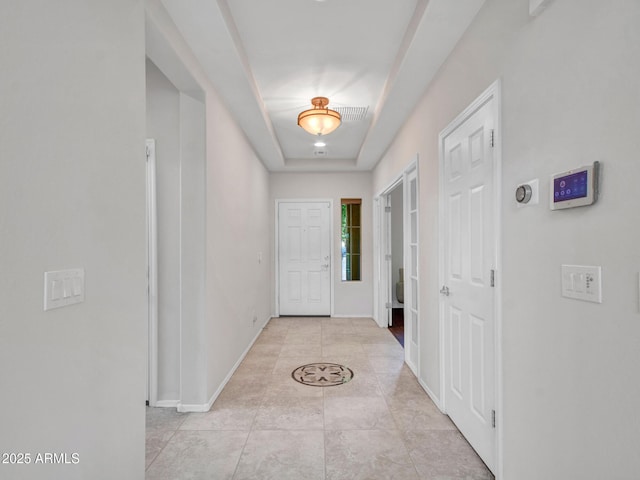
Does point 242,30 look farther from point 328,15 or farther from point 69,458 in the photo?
point 69,458

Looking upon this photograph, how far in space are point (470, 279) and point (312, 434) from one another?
1387 millimetres

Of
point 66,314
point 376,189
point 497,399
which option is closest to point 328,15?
point 66,314

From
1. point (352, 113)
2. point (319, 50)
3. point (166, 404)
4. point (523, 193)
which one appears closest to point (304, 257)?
point (352, 113)

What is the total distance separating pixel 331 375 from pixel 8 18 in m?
3.12

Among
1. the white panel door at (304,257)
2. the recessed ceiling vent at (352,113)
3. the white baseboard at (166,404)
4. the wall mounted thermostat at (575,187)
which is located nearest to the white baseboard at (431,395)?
the wall mounted thermostat at (575,187)

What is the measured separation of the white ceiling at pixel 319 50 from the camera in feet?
6.58

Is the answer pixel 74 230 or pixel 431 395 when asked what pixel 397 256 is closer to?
pixel 431 395

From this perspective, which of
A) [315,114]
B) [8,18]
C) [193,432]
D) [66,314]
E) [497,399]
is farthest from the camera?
[315,114]

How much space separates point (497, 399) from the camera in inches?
68.1

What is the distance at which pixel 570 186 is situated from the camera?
1.21 metres

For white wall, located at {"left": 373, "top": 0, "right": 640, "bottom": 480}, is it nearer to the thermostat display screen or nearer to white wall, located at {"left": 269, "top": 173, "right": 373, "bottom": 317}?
the thermostat display screen

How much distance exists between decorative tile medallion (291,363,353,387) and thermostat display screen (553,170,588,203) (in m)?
2.38

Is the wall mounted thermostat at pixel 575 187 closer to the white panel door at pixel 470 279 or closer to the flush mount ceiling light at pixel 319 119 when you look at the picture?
the white panel door at pixel 470 279

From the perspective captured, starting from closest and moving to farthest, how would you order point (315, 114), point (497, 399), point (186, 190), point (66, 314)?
point (66, 314)
point (497, 399)
point (186, 190)
point (315, 114)
